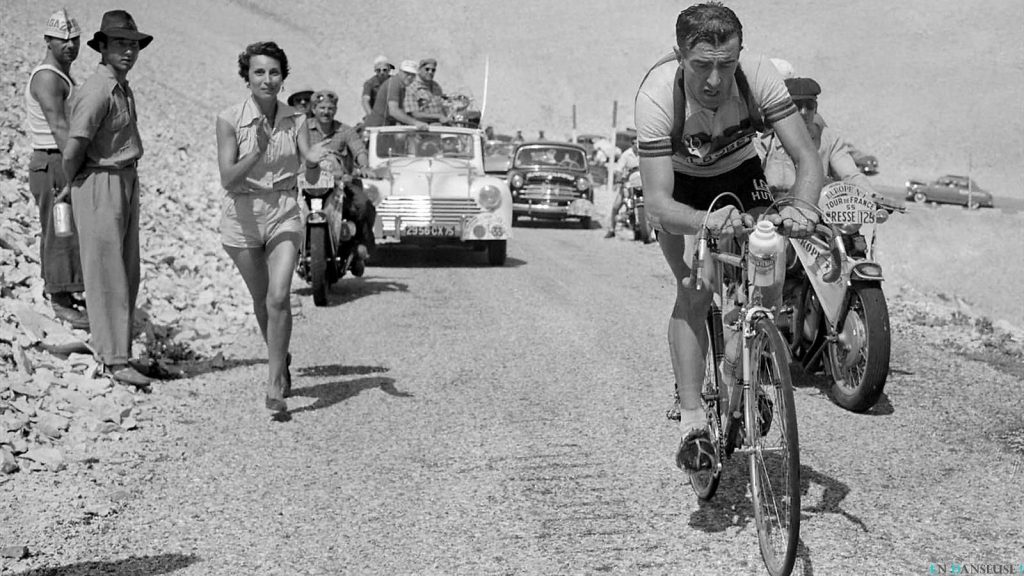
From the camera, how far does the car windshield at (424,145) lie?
15.3 m

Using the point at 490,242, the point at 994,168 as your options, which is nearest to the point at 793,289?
the point at 490,242

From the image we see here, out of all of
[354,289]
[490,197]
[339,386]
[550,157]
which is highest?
[550,157]

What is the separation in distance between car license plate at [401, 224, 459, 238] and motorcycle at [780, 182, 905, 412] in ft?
24.3

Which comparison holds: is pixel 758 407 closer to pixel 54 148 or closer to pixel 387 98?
pixel 54 148

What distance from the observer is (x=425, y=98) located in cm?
1686

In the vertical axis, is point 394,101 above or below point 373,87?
below

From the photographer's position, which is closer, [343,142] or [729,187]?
[729,187]

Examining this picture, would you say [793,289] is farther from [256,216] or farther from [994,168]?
[994,168]

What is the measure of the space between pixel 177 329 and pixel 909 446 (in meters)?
5.94

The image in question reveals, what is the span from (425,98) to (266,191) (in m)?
10.3

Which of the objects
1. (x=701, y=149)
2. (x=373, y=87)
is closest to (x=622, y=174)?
(x=373, y=87)

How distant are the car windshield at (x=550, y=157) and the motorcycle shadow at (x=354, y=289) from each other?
33.8 feet

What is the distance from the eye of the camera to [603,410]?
6.75m

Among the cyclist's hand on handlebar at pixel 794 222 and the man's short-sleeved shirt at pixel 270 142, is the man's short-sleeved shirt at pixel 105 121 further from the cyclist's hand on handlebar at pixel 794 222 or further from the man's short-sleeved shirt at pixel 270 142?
the cyclist's hand on handlebar at pixel 794 222
